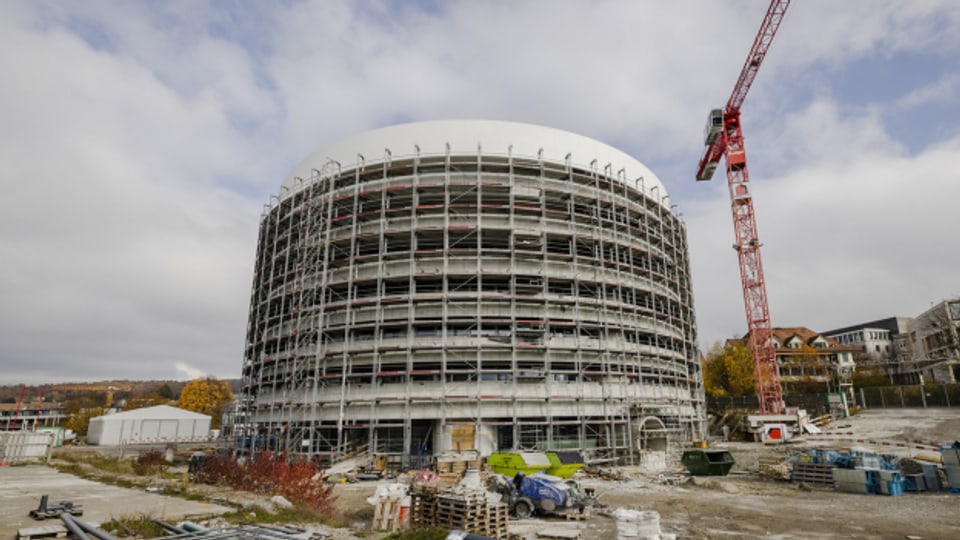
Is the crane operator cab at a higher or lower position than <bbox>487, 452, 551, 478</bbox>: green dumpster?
higher

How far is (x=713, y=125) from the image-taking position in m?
49.4

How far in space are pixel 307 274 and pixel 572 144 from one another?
17.6m

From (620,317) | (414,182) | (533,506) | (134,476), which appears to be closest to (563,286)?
(620,317)

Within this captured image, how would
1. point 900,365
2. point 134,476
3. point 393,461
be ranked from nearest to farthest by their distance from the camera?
1. point 134,476
2. point 393,461
3. point 900,365

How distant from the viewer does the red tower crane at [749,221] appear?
43.1m

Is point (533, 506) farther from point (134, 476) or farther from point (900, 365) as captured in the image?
point (900, 365)

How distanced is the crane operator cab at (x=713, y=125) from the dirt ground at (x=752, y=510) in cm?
3541

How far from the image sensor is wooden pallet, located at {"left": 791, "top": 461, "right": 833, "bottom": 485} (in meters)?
19.1

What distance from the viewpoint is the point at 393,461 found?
25.1 m

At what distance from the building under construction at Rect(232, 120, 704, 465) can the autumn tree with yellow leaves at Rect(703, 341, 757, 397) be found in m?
28.3

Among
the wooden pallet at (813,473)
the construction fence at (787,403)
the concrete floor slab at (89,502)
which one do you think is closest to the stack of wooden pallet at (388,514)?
the concrete floor slab at (89,502)

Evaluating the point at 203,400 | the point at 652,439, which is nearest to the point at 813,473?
the point at 652,439

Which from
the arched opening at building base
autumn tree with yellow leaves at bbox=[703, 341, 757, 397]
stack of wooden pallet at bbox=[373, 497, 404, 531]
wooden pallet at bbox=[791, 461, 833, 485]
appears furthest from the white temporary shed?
autumn tree with yellow leaves at bbox=[703, 341, 757, 397]

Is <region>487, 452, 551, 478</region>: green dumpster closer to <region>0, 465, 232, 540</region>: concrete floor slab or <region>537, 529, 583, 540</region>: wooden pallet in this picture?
<region>537, 529, 583, 540</region>: wooden pallet
